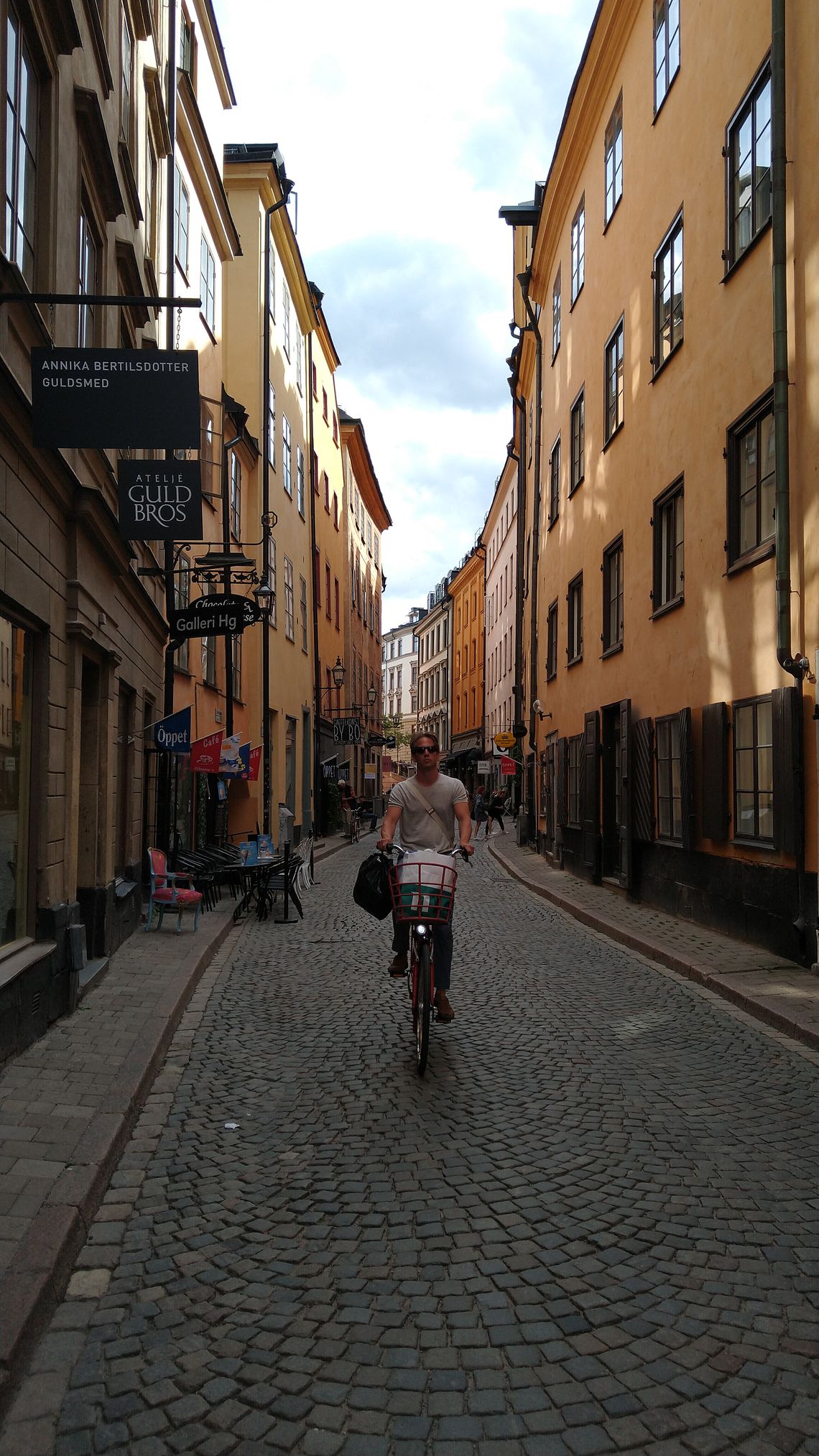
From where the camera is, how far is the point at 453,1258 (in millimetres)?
3725

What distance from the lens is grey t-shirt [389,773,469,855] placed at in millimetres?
6836

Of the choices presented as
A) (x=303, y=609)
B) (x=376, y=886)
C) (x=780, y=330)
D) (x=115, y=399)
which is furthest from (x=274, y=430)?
(x=376, y=886)

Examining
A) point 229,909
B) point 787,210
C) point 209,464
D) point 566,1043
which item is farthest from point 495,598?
point 566,1043

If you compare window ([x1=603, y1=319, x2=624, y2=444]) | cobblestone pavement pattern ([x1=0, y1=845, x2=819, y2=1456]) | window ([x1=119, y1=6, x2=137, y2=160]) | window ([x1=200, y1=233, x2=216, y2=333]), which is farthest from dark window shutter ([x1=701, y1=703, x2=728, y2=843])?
window ([x1=200, y1=233, x2=216, y2=333])

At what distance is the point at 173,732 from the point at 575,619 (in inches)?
420

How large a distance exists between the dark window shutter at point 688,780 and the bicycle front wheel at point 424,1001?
6.29 m

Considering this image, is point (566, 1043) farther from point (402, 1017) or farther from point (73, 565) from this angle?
point (73, 565)

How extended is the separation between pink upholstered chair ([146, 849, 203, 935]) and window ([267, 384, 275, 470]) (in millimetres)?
13503

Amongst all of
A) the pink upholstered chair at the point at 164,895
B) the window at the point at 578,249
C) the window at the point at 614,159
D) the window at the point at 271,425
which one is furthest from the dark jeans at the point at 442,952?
the window at the point at 271,425

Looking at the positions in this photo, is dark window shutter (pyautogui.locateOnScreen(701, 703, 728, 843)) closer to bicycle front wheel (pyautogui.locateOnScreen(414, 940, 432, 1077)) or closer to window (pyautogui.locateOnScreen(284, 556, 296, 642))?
bicycle front wheel (pyautogui.locateOnScreen(414, 940, 432, 1077))

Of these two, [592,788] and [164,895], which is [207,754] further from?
[592,788]

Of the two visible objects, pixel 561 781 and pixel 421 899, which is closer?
pixel 421 899

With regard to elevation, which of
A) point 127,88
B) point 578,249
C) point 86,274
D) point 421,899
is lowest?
point 421,899

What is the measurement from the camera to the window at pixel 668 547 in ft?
44.0
